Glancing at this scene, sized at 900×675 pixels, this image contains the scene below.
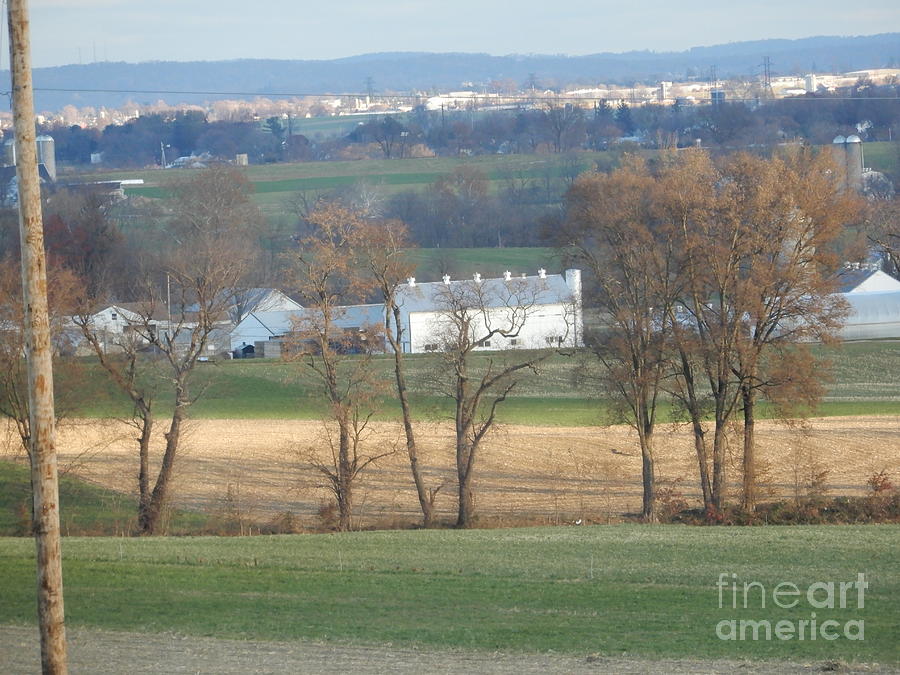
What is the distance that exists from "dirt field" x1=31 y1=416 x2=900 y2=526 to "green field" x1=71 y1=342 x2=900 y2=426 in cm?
154

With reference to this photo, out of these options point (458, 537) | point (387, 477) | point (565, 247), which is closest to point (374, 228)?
point (565, 247)

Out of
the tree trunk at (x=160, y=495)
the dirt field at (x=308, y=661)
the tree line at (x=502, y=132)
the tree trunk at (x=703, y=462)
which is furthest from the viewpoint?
the tree line at (x=502, y=132)

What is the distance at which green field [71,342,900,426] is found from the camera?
146 feet

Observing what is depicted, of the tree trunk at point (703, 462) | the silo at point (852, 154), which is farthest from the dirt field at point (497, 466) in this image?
the silo at point (852, 154)

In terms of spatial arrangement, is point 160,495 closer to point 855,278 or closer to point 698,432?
point 698,432

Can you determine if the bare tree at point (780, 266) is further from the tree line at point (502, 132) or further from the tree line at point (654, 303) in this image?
the tree line at point (502, 132)

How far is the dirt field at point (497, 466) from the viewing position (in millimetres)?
31984

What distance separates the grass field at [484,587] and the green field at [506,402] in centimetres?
1672

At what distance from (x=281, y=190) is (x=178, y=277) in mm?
87132

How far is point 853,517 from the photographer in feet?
91.5

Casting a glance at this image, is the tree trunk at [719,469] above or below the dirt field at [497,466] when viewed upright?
above

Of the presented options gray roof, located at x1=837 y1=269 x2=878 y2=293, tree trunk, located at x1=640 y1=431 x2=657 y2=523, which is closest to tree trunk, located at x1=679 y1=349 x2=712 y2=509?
tree trunk, located at x1=640 y1=431 x2=657 y2=523

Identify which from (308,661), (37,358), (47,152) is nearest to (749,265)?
(308,661)

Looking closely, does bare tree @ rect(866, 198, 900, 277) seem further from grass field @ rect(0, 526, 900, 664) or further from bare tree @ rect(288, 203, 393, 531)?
grass field @ rect(0, 526, 900, 664)
